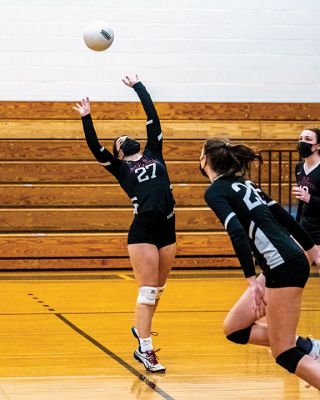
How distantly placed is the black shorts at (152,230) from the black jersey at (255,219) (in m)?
1.81

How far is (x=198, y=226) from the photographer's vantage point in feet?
46.4

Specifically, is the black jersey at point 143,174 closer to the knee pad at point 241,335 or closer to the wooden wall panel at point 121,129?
the knee pad at point 241,335

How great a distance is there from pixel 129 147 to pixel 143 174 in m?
0.24

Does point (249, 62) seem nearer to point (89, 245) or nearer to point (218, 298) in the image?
point (89, 245)

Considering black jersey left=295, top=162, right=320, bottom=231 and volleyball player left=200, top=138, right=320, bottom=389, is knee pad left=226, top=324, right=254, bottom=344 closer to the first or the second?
volleyball player left=200, top=138, right=320, bottom=389

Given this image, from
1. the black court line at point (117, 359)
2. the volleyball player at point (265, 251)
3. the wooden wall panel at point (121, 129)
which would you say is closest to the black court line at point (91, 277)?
the black court line at point (117, 359)

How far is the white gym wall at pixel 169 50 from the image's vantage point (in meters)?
15.3

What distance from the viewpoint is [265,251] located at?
5246 millimetres

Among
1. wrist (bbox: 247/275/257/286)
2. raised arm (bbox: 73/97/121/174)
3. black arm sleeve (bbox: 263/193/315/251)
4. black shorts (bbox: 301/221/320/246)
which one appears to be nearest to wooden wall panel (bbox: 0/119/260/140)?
black shorts (bbox: 301/221/320/246)

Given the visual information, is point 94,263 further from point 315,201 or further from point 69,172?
point 315,201

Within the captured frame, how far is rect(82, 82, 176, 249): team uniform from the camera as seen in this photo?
7199 mm

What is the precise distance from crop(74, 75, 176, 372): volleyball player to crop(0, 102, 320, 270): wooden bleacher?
620 centimetres

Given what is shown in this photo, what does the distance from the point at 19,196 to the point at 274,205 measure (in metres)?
9.08

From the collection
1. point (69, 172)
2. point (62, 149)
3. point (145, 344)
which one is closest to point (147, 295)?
point (145, 344)
